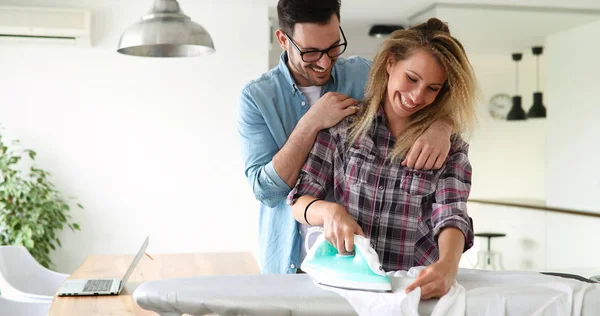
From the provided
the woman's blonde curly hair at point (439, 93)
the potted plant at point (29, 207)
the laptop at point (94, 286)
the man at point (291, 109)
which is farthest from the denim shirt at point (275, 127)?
the potted plant at point (29, 207)

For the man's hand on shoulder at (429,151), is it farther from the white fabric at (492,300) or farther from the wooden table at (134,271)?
the wooden table at (134,271)

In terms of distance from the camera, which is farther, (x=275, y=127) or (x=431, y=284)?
(x=275, y=127)

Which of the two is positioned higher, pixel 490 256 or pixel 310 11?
pixel 310 11

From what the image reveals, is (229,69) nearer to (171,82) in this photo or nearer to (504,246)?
(171,82)

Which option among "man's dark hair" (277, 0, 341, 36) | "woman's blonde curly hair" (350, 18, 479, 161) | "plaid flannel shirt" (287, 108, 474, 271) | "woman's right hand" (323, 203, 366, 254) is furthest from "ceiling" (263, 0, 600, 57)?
"woman's right hand" (323, 203, 366, 254)

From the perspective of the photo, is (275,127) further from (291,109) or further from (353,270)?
(353,270)

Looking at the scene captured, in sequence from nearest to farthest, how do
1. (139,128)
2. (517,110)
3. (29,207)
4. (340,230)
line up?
(340,230)
(29,207)
(139,128)
(517,110)

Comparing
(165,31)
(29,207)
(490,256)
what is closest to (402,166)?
(165,31)

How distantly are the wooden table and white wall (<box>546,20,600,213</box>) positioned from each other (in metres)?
3.06

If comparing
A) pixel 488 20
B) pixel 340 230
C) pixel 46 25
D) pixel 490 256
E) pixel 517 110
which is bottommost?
pixel 490 256

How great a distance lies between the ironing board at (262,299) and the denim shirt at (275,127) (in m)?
0.61

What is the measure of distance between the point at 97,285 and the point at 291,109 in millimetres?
1206

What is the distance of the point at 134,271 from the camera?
10.2 feet

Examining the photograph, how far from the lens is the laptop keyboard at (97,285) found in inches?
98.9
